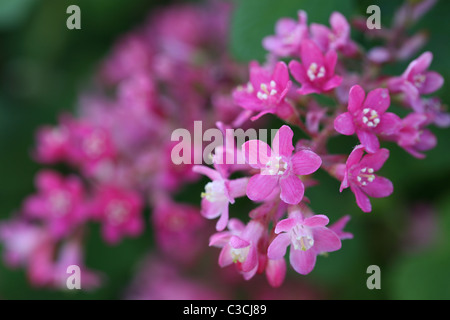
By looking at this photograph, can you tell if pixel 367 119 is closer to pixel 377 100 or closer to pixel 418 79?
pixel 377 100

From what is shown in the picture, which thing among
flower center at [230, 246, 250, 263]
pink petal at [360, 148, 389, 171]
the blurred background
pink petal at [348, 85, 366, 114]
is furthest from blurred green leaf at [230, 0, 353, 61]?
flower center at [230, 246, 250, 263]

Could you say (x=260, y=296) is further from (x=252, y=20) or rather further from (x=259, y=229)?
(x=252, y=20)

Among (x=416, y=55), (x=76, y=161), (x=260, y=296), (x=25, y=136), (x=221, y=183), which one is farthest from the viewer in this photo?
(x=25, y=136)

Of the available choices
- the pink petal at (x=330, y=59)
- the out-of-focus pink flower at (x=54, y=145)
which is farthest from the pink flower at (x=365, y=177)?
the out-of-focus pink flower at (x=54, y=145)

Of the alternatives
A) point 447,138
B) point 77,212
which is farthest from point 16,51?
point 447,138

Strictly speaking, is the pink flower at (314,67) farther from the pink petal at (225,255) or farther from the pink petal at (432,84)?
the pink petal at (225,255)

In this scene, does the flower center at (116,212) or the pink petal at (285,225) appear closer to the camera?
the pink petal at (285,225)

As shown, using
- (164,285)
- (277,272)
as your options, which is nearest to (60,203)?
(164,285)
